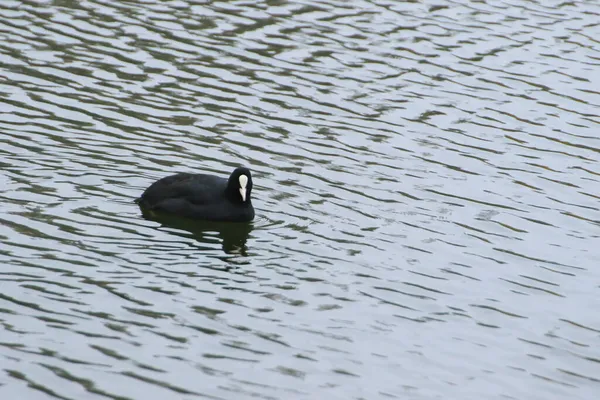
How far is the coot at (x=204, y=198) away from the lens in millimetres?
12406

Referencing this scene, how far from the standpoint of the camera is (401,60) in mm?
18750

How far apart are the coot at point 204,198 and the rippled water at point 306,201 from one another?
225 millimetres

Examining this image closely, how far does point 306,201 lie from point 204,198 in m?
1.26

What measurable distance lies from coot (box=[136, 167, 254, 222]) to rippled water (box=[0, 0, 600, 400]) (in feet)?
0.74

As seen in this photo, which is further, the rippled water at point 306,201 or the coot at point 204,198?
the coot at point 204,198

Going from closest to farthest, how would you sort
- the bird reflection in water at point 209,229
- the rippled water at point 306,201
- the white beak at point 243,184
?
the rippled water at point 306,201, the bird reflection in water at point 209,229, the white beak at point 243,184

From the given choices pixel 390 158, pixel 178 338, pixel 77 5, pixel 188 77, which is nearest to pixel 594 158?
pixel 390 158

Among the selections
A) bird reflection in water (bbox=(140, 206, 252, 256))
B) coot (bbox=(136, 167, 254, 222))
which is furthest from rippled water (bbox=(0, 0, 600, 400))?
coot (bbox=(136, 167, 254, 222))

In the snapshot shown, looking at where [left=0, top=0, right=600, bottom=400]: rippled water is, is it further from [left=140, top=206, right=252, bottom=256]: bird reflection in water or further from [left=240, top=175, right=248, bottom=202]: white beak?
[left=240, top=175, right=248, bottom=202]: white beak

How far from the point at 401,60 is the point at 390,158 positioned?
4.39 m

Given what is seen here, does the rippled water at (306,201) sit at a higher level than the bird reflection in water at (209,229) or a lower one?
higher

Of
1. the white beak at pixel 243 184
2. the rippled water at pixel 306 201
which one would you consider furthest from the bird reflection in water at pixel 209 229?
the white beak at pixel 243 184

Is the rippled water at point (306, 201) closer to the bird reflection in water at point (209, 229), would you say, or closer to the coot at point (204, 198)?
the bird reflection in water at point (209, 229)

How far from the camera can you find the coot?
488 inches
